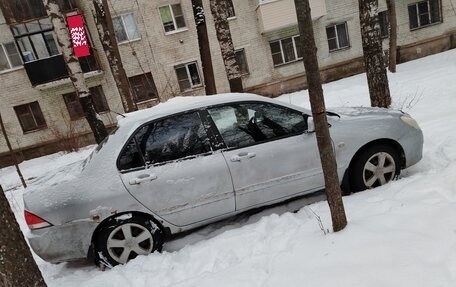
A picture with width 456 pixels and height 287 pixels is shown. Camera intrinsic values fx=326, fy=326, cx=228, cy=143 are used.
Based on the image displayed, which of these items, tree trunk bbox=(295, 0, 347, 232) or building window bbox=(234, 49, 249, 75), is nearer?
tree trunk bbox=(295, 0, 347, 232)

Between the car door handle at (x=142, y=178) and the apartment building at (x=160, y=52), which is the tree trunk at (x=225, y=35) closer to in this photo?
the car door handle at (x=142, y=178)

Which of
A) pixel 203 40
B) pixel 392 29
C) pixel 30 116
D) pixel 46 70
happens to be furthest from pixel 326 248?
pixel 30 116

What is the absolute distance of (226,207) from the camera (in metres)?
3.50

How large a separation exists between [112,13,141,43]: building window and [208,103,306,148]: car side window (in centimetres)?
1386

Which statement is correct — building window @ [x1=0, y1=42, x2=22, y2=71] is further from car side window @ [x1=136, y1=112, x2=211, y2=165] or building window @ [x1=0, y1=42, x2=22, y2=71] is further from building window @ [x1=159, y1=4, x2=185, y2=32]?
car side window @ [x1=136, y1=112, x2=211, y2=165]

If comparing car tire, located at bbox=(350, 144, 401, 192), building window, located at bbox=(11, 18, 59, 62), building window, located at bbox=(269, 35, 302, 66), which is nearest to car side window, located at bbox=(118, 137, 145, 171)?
car tire, located at bbox=(350, 144, 401, 192)

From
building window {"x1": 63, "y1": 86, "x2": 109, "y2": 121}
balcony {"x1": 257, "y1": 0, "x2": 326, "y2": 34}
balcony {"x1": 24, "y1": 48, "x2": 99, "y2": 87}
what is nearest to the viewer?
balcony {"x1": 24, "y1": 48, "x2": 99, "y2": 87}

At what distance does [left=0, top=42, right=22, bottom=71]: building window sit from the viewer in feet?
50.4

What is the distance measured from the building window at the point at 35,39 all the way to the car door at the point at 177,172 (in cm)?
1487

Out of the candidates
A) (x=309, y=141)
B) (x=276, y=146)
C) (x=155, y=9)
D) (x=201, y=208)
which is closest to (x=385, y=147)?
(x=309, y=141)

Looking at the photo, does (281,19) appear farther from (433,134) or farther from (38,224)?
(38,224)

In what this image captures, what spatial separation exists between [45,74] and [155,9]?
234 inches

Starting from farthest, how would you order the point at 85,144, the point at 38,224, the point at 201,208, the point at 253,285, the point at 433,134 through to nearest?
the point at 85,144 < the point at 433,134 < the point at 201,208 < the point at 38,224 < the point at 253,285

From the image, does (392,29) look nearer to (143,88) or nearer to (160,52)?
(160,52)
